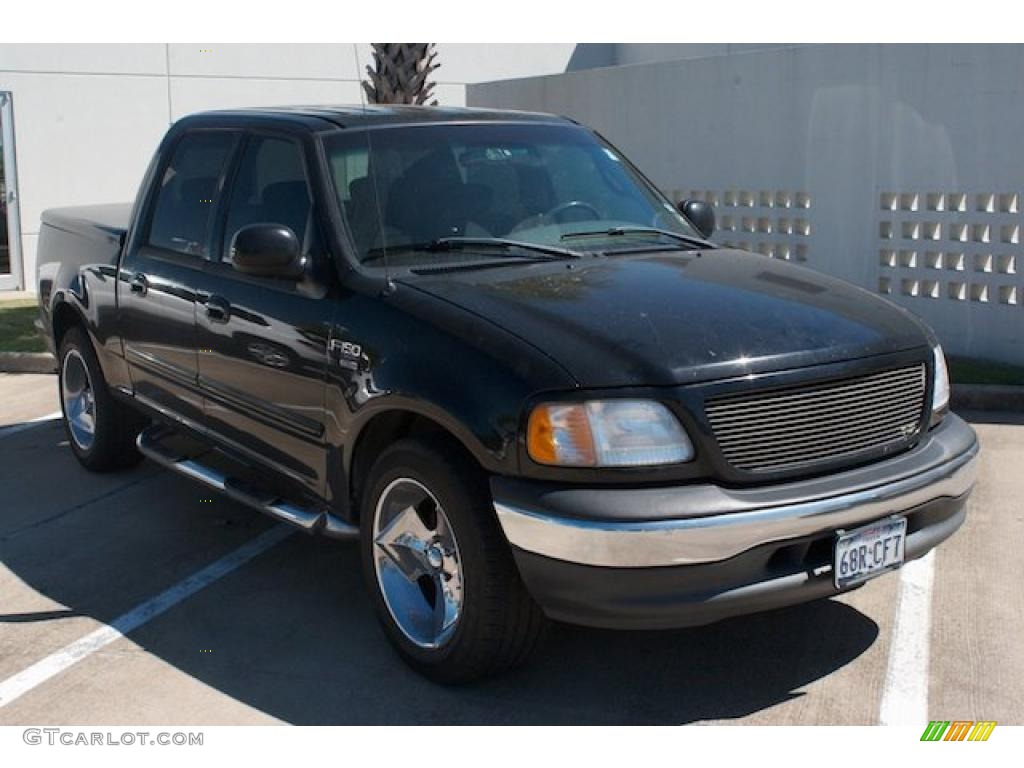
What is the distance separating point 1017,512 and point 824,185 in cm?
453

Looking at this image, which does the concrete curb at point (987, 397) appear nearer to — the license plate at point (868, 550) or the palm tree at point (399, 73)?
the license plate at point (868, 550)

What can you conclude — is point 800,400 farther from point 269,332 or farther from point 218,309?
point 218,309

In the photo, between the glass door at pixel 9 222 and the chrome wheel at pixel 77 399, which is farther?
the glass door at pixel 9 222

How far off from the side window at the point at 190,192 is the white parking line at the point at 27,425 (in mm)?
2735

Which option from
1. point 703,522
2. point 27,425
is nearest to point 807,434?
point 703,522

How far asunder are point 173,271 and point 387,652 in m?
2.13

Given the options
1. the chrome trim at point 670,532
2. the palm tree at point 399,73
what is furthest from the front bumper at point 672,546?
the palm tree at point 399,73

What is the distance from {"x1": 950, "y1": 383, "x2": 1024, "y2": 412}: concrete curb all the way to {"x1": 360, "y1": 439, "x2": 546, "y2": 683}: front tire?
489 cm

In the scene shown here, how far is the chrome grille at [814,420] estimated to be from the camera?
158 inches

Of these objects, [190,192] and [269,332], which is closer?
[269,332]

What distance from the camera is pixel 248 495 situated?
5.36m

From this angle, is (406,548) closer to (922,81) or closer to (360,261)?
(360,261)

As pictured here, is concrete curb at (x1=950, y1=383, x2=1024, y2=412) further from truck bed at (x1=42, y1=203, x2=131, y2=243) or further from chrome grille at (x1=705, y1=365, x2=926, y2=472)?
truck bed at (x1=42, y1=203, x2=131, y2=243)

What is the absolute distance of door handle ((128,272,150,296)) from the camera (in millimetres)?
6098
